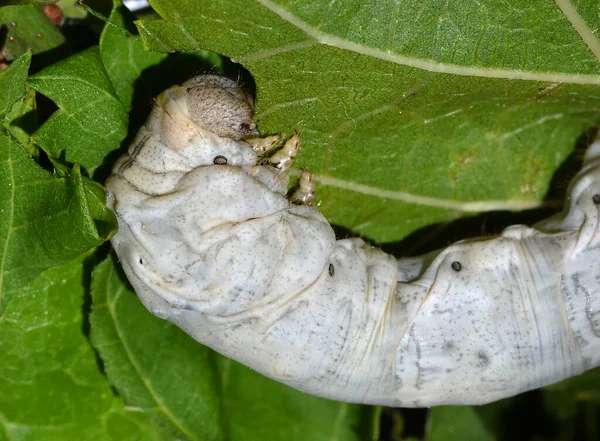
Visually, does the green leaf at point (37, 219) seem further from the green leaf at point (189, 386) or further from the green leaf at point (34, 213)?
the green leaf at point (189, 386)

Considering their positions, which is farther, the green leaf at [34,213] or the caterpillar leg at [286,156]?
the caterpillar leg at [286,156]

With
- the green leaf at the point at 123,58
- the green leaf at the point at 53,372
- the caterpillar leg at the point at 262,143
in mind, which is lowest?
the green leaf at the point at 53,372

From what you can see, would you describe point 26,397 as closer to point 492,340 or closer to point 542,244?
point 492,340

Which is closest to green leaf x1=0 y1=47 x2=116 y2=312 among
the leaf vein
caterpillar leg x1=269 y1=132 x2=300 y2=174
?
caterpillar leg x1=269 y1=132 x2=300 y2=174

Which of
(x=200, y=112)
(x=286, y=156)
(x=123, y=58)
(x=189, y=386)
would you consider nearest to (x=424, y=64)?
(x=286, y=156)

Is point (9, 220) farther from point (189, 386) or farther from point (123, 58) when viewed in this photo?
point (189, 386)

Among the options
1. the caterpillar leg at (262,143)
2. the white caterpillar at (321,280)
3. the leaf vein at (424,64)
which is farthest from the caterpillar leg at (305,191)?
the leaf vein at (424,64)
